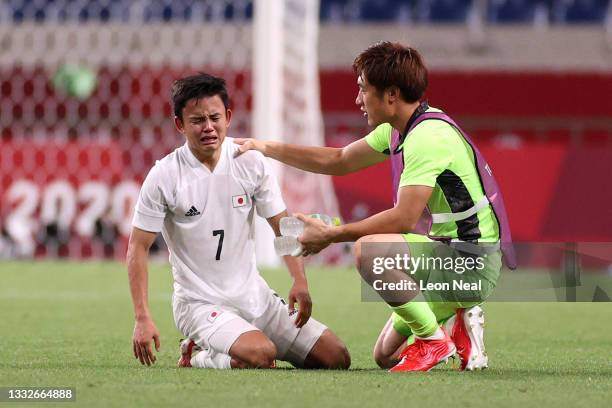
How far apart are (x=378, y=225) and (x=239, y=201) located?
0.72 metres

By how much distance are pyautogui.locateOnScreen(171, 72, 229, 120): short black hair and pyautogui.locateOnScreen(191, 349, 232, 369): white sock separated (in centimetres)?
89

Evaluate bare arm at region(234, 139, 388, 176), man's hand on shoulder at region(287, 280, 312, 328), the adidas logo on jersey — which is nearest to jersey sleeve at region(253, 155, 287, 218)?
bare arm at region(234, 139, 388, 176)

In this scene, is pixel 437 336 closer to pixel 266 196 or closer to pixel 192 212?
pixel 266 196

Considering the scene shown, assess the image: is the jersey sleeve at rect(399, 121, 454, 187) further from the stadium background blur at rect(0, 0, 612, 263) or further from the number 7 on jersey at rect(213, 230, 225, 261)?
the stadium background blur at rect(0, 0, 612, 263)

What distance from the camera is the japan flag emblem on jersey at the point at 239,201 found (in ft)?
15.5

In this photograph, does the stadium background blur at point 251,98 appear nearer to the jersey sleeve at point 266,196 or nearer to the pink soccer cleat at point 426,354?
the jersey sleeve at point 266,196

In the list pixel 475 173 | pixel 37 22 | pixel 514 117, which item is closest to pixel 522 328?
pixel 475 173

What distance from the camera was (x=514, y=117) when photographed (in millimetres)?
16875

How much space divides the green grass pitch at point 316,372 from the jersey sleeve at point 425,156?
677 millimetres

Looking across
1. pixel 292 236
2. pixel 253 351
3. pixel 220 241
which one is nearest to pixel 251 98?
pixel 220 241

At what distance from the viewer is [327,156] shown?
5.04 meters

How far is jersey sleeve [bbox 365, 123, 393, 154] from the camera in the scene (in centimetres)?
489

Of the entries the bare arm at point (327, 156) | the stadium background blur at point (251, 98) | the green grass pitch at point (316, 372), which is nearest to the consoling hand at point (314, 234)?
the green grass pitch at point (316, 372)

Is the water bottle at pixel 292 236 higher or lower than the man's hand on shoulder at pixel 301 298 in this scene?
higher
